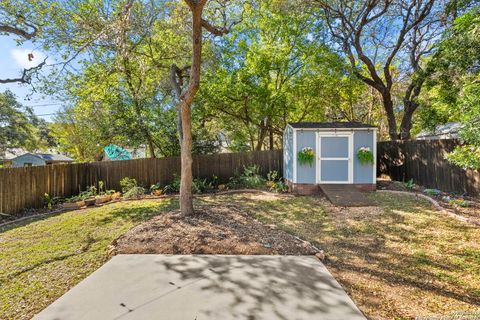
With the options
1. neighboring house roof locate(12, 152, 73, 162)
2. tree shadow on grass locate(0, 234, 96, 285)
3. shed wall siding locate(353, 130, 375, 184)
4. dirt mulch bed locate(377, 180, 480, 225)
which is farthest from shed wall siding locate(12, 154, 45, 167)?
dirt mulch bed locate(377, 180, 480, 225)

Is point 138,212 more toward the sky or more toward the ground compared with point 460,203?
more toward the ground

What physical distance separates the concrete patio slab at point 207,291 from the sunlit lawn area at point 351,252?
9.3 inches

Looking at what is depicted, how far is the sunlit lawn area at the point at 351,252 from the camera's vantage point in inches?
97.8

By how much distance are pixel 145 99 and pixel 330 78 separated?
26.9 ft

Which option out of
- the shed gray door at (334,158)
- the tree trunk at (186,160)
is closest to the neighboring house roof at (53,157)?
the tree trunk at (186,160)

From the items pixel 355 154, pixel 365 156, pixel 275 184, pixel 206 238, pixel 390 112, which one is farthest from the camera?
pixel 390 112

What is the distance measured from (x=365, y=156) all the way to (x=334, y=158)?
2.93ft

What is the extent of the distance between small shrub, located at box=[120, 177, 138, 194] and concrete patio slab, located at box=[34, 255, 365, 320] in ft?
17.4

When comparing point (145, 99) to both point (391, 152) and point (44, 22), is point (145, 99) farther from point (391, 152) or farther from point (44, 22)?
point (391, 152)

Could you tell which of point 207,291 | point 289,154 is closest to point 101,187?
point 289,154

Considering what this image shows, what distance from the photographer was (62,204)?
694cm

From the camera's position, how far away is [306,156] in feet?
25.2

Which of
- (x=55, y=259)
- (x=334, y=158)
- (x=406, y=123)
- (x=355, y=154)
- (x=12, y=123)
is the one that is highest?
(x=12, y=123)

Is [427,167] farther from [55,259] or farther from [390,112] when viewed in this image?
[55,259]
